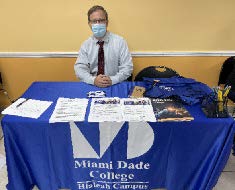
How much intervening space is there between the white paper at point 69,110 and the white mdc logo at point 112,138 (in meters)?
0.05

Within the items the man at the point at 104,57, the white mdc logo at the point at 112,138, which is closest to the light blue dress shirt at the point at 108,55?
the man at the point at 104,57

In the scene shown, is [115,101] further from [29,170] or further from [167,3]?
[167,3]

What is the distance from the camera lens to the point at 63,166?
1.59 m

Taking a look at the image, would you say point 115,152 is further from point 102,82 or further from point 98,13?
point 98,13

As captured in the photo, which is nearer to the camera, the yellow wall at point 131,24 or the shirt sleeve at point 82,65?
the shirt sleeve at point 82,65

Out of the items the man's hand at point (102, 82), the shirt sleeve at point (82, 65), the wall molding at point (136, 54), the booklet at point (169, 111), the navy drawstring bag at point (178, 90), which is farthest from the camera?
the wall molding at point (136, 54)

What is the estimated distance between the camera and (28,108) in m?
1.53

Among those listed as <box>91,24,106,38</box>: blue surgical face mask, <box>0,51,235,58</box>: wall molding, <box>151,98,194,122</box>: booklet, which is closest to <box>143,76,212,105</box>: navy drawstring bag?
<box>151,98,194,122</box>: booklet

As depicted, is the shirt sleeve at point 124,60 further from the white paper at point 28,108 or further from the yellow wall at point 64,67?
the white paper at point 28,108

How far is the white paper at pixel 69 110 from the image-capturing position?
1.41m

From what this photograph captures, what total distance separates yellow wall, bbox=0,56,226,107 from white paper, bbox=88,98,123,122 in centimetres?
125

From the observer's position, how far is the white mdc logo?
4.64 feet

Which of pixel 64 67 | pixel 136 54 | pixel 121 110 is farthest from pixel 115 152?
pixel 64 67

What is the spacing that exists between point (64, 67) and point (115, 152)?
5.19ft
